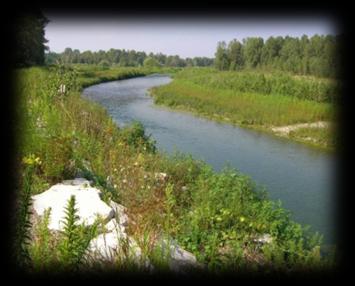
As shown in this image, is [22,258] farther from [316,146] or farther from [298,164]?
[316,146]

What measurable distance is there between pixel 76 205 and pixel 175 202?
1.82m

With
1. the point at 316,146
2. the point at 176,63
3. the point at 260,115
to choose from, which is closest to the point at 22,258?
the point at 316,146

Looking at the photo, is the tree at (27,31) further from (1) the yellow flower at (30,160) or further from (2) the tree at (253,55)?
(2) the tree at (253,55)

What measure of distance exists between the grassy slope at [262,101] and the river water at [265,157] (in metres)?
1.24

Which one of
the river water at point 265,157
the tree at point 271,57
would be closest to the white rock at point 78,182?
the river water at point 265,157

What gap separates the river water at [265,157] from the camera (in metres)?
8.15

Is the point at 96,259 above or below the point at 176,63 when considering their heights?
below

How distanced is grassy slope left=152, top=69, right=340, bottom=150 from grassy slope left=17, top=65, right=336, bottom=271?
9.02 meters

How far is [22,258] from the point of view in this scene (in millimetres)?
2473

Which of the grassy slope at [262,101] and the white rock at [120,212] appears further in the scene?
the grassy slope at [262,101]

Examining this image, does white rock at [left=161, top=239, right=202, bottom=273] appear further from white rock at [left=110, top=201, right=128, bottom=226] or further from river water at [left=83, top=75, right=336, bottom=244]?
river water at [left=83, top=75, right=336, bottom=244]

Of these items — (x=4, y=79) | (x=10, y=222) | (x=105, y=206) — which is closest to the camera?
(x=4, y=79)

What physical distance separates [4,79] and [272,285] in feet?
6.85

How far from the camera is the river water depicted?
26.7 feet
